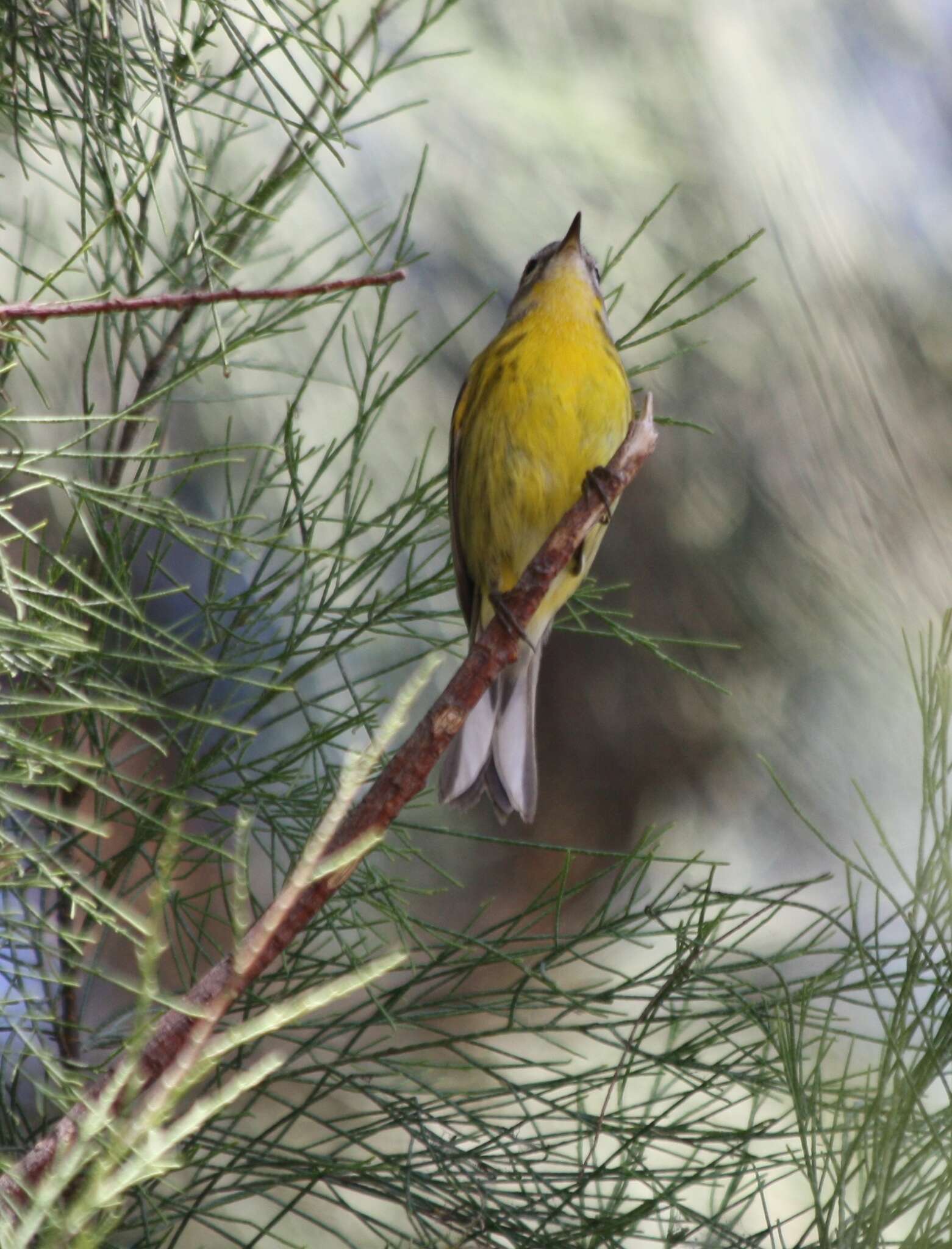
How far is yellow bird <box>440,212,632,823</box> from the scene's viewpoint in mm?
2447

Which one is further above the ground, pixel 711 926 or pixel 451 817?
pixel 451 817

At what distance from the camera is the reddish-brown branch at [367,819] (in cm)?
95

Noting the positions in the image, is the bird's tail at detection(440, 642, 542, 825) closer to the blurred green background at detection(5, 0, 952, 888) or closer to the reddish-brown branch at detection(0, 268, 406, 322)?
the blurred green background at detection(5, 0, 952, 888)

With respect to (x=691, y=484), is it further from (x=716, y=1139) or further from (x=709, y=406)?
(x=716, y=1139)

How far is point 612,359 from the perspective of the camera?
2.54 m

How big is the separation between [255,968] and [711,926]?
54 centimetres

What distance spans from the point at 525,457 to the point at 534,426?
64mm

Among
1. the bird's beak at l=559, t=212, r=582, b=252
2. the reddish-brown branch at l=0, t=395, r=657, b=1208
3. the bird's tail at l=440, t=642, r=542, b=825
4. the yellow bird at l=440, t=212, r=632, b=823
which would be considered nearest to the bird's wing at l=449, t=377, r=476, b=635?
the yellow bird at l=440, t=212, r=632, b=823

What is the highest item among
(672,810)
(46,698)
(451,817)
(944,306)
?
(944,306)

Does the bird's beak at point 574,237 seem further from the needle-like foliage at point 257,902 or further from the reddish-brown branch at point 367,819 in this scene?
the reddish-brown branch at point 367,819

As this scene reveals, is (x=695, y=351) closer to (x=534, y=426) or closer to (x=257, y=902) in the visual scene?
(x=534, y=426)

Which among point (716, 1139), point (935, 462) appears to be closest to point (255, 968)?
point (716, 1139)

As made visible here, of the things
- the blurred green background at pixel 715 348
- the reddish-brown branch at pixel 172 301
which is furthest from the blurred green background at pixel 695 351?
the reddish-brown branch at pixel 172 301

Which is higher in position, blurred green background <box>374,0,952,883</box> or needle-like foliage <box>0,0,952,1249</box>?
blurred green background <box>374,0,952,883</box>
